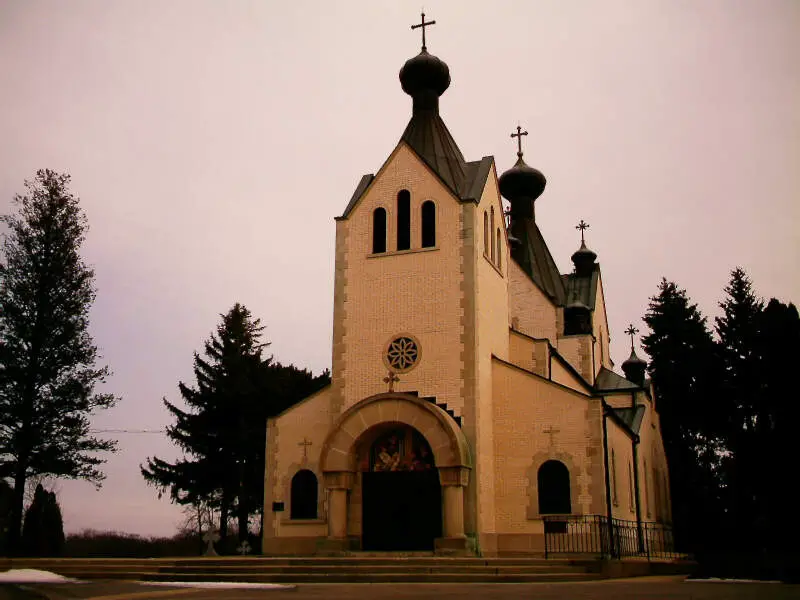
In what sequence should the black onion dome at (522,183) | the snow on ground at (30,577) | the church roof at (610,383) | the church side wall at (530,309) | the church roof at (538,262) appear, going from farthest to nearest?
the black onion dome at (522,183), the church roof at (538,262), the church roof at (610,383), the church side wall at (530,309), the snow on ground at (30,577)

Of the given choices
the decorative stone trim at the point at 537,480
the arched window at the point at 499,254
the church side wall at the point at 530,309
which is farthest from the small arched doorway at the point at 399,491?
the church side wall at the point at 530,309

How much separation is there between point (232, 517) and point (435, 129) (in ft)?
62.5

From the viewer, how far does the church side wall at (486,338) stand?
22750 mm

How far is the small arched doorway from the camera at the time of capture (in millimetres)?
22922

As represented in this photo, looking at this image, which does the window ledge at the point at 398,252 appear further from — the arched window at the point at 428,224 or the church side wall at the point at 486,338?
the church side wall at the point at 486,338

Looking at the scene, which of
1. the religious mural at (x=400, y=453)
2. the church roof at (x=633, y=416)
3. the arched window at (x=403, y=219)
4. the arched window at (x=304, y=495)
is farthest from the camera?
the church roof at (x=633, y=416)

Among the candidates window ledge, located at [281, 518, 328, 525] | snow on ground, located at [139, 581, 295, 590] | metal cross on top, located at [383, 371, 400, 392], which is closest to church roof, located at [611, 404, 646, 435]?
metal cross on top, located at [383, 371, 400, 392]

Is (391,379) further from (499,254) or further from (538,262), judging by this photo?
(538,262)

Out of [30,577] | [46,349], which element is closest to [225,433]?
[46,349]

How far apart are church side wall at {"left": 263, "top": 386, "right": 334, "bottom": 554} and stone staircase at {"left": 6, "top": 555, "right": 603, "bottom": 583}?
17.8 feet

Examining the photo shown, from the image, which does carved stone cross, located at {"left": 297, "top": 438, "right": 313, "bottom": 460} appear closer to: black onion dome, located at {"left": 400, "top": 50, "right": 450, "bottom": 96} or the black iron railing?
the black iron railing

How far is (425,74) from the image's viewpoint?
92.6ft

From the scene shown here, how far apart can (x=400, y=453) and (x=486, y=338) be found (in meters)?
4.15

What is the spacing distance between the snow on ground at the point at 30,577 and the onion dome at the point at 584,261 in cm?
2690
